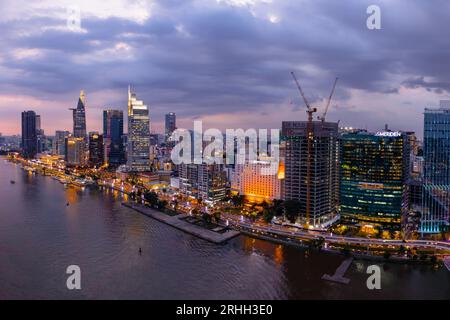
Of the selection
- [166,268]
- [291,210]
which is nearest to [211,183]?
[291,210]

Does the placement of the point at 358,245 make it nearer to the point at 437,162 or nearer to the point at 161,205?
the point at 437,162

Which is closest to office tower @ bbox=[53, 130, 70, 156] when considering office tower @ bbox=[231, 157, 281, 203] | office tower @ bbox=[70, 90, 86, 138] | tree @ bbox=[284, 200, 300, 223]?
office tower @ bbox=[70, 90, 86, 138]

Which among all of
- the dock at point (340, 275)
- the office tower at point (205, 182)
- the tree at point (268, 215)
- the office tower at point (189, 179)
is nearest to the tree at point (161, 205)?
the office tower at point (205, 182)

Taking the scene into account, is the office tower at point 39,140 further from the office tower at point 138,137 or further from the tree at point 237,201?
the tree at point 237,201

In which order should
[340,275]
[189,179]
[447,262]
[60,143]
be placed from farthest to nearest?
[60,143], [189,179], [447,262], [340,275]

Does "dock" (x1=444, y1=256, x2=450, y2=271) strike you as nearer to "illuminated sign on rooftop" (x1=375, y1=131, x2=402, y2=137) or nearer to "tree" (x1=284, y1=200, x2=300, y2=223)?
"tree" (x1=284, y1=200, x2=300, y2=223)

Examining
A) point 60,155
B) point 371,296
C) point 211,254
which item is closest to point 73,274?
point 211,254
